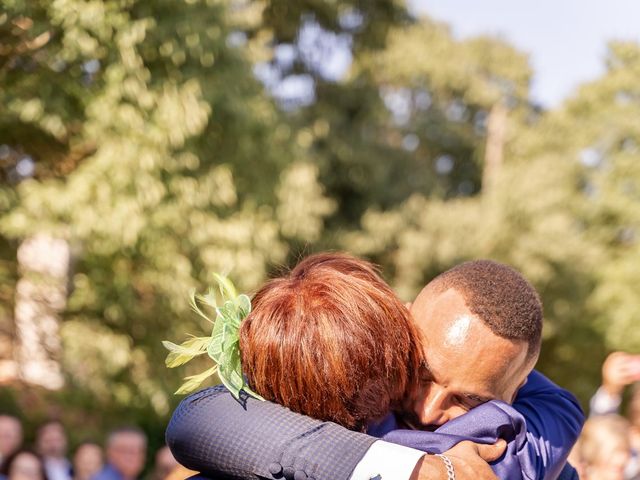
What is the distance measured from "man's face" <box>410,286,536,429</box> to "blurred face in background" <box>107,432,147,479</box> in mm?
4462

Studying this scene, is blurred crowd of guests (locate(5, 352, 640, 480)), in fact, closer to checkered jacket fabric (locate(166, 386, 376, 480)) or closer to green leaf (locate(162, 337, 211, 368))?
green leaf (locate(162, 337, 211, 368))

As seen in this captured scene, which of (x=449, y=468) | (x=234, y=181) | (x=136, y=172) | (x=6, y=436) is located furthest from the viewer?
(x=234, y=181)

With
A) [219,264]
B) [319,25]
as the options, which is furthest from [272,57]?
[219,264]

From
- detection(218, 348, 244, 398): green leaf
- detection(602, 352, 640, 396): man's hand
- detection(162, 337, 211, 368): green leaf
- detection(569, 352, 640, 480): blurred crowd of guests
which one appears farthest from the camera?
detection(569, 352, 640, 480): blurred crowd of guests

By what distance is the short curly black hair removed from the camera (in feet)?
5.17

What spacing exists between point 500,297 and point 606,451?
104 inches

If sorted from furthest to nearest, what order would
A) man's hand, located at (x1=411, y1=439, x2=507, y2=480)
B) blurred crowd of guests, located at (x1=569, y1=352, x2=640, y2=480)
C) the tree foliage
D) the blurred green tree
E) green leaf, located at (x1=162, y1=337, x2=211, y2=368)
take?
the tree foliage, the blurred green tree, blurred crowd of guests, located at (x1=569, y1=352, x2=640, y2=480), green leaf, located at (x1=162, y1=337, x2=211, y2=368), man's hand, located at (x1=411, y1=439, x2=507, y2=480)

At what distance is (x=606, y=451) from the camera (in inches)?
153

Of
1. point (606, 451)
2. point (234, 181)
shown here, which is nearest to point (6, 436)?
point (606, 451)

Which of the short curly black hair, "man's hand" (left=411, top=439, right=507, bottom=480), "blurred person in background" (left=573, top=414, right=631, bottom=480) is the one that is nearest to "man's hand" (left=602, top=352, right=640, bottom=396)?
"blurred person in background" (left=573, top=414, right=631, bottom=480)

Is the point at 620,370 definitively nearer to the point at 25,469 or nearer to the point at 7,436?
the point at 25,469

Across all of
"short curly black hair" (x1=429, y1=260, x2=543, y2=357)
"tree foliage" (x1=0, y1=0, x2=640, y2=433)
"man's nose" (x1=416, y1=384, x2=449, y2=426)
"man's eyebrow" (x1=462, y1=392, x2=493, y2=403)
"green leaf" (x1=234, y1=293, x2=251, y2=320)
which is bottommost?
"tree foliage" (x1=0, y1=0, x2=640, y2=433)

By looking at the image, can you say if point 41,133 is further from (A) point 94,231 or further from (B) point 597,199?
(B) point 597,199

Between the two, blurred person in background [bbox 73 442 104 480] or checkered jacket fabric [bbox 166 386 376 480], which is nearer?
checkered jacket fabric [bbox 166 386 376 480]
